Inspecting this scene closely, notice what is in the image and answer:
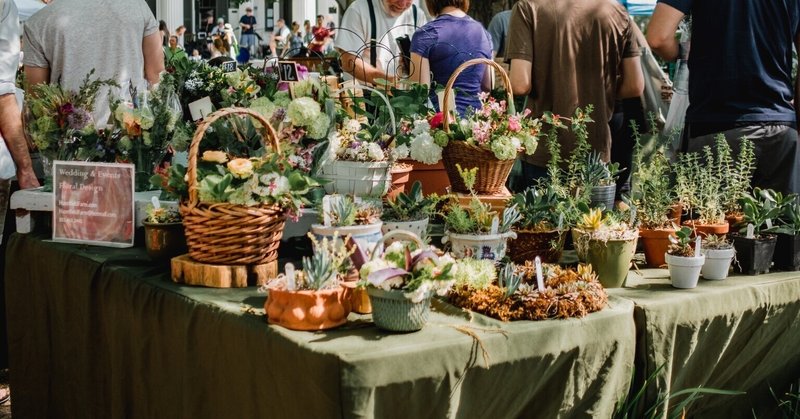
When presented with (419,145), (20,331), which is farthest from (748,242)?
(20,331)

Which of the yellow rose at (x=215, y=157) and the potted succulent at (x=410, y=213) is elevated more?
the yellow rose at (x=215, y=157)

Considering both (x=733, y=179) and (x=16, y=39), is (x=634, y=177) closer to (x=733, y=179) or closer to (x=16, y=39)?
(x=733, y=179)

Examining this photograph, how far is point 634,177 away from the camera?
286cm

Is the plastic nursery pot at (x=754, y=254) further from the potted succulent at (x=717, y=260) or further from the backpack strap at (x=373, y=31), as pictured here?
the backpack strap at (x=373, y=31)

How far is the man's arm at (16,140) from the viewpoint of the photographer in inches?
128

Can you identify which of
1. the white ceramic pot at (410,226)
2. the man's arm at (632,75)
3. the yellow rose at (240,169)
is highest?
the man's arm at (632,75)

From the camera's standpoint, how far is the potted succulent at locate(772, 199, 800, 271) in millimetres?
2500

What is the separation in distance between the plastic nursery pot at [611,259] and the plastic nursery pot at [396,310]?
652 mm

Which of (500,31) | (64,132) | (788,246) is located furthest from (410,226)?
(500,31)

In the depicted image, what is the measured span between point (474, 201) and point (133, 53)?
81.7 inches

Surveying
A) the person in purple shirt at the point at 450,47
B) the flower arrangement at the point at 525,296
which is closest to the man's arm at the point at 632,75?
the person in purple shirt at the point at 450,47

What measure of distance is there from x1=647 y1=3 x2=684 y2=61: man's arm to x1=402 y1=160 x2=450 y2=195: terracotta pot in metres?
0.90

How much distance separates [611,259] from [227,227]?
0.97 m

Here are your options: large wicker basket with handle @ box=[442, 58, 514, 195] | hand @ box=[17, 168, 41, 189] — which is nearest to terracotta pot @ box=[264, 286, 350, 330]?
large wicker basket with handle @ box=[442, 58, 514, 195]
